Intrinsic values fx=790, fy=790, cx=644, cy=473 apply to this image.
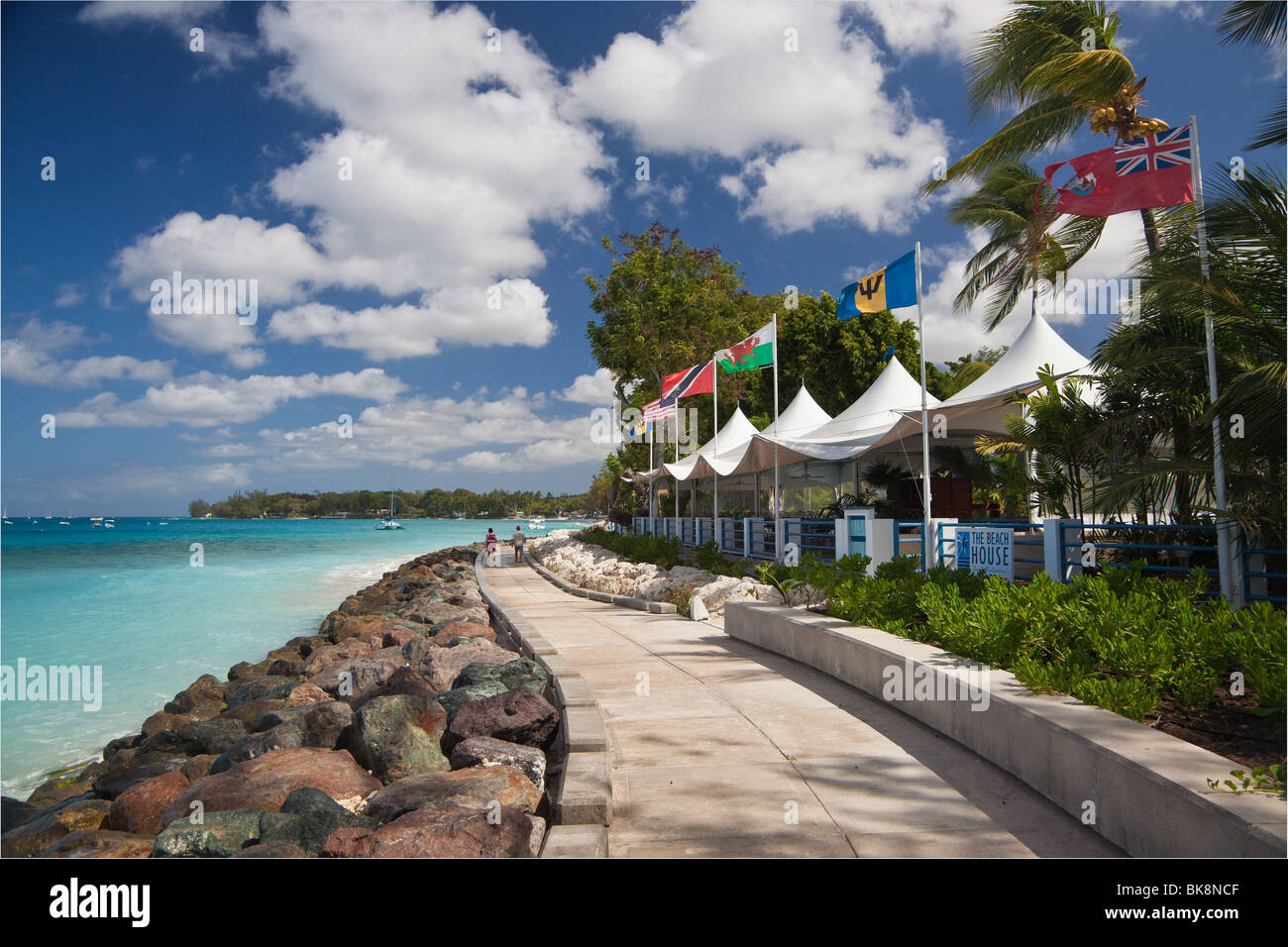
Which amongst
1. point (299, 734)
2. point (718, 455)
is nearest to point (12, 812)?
point (299, 734)

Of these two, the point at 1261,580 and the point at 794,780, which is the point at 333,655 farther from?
the point at 1261,580

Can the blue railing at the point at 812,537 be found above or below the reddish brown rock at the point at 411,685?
above

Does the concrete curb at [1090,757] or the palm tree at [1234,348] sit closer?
the concrete curb at [1090,757]

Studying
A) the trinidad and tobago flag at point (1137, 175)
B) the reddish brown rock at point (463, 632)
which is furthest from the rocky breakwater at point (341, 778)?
the trinidad and tobago flag at point (1137, 175)

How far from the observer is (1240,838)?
10.1ft

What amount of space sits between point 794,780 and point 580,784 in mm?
1474

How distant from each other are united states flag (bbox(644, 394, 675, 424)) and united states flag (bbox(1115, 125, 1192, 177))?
15.1 metres

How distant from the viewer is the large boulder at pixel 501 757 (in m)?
5.51

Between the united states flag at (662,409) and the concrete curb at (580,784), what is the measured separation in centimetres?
1636

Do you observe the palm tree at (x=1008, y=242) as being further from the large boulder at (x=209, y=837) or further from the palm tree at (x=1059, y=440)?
the large boulder at (x=209, y=837)

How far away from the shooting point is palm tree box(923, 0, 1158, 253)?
1324 cm

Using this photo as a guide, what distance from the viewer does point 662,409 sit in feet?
77.8

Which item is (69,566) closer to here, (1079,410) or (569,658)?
(569,658)

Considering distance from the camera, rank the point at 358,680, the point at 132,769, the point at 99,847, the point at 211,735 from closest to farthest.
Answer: the point at 99,847, the point at 132,769, the point at 211,735, the point at 358,680
